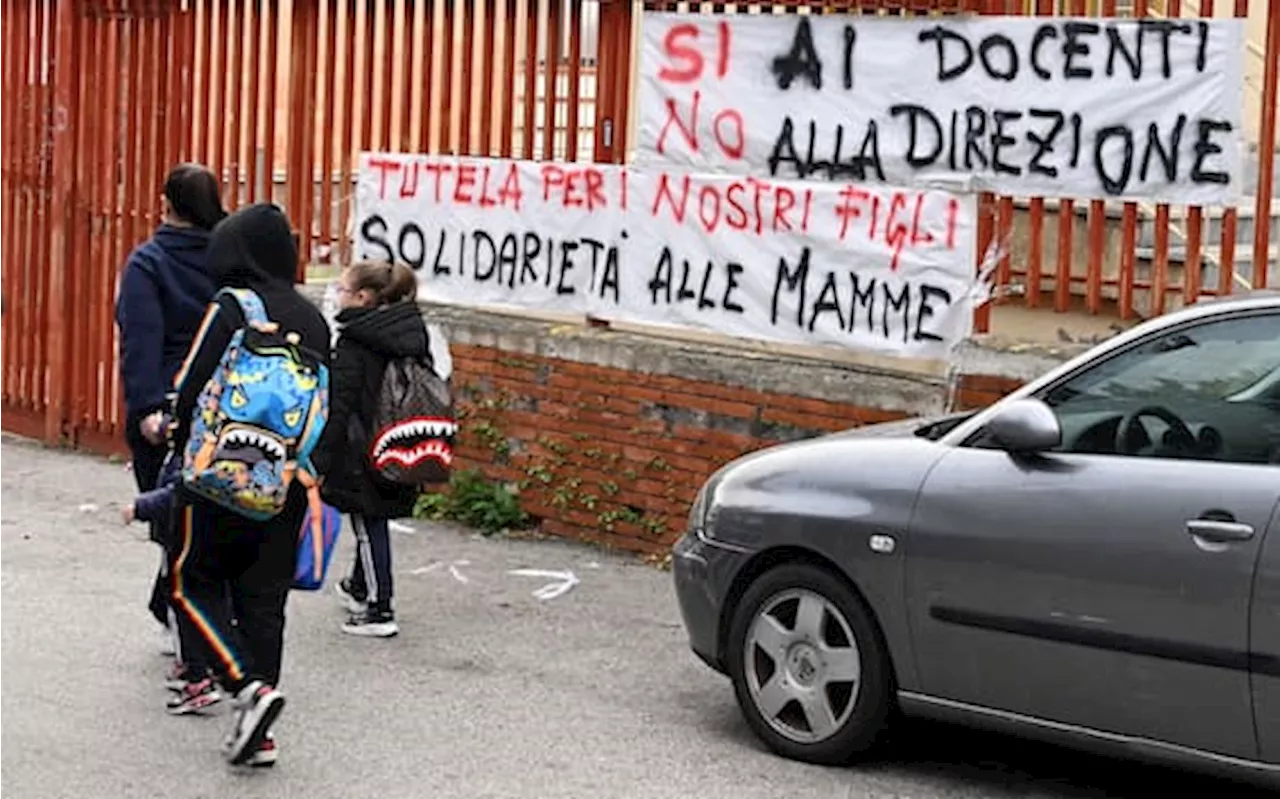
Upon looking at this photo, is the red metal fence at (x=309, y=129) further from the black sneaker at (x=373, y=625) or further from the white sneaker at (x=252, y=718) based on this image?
the white sneaker at (x=252, y=718)

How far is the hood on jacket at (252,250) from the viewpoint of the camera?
6250mm

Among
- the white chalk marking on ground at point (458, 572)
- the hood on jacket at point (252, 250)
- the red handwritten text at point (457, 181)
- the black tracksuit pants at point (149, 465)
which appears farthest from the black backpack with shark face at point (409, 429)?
the red handwritten text at point (457, 181)

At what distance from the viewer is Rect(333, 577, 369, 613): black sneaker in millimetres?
8047

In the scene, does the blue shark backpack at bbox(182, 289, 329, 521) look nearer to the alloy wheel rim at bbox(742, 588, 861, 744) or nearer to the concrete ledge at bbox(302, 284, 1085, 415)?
the alloy wheel rim at bbox(742, 588, 861, 744)

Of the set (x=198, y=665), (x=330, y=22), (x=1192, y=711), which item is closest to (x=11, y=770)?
(x=198, y=665)

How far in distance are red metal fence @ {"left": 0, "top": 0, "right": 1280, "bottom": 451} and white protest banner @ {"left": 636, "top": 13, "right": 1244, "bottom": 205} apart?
12 cm

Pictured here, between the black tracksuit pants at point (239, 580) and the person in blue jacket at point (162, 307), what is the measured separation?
0.70m

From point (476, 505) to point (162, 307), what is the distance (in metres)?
3.16

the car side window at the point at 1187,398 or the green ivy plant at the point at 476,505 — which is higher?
the car side window at the point at 1187,398

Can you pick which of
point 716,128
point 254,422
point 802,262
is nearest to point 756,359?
point 802,262

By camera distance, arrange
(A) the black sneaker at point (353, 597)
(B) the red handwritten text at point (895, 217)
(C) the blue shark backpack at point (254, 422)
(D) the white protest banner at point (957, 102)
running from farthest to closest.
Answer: (B) the red handwritten text at point (895, 217)
(A) the black sneaker at point (353, 597)
(D) the white protest banner at point (957, 102)
(C) the blue shark backpack at point (254, 422)

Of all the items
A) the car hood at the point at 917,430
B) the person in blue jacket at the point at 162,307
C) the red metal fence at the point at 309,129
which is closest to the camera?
the car hood at the point at 917,430

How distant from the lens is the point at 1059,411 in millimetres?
5969

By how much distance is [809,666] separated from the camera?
20.6 feet
